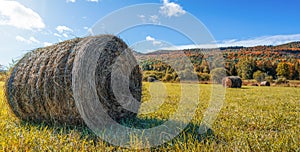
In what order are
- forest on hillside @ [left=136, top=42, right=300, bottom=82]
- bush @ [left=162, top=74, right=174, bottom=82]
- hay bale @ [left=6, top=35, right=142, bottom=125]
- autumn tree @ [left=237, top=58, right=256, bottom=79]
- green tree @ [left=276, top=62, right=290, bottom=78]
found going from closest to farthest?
1. hay bale @ [left=6, top=35, right=142, bottom=125]
2. forest on hillside @ [left=136, top=42, right=300, bottom=82]
3. bush @ [left=162, top=74, right=174, bottom=82]
4. autumn tree @ [left=237, top=58, right=256, bottom=79]
5. green tree @ [left=276, top=62, right=290, bottom=78]

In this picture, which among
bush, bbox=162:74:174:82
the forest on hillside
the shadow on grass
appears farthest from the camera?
bush, bbox=162:74:174:82

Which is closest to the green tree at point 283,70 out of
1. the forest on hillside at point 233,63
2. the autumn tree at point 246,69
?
the forest on hillside at point 233,63

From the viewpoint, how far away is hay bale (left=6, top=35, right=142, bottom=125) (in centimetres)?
378

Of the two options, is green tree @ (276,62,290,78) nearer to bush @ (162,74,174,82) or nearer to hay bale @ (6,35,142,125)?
bush @ (162,74,174,82)

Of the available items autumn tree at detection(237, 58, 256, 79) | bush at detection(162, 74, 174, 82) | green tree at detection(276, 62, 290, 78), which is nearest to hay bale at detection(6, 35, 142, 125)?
bush at detection(162, 74, 174, 82)

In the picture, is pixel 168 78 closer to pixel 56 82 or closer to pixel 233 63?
pixel 233 63

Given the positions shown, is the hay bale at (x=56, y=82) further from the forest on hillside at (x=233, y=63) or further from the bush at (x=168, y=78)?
the bush at (x=168, y=78)

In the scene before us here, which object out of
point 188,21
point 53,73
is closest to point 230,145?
point 53,73

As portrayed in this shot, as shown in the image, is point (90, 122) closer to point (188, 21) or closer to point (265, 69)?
point (188, 21)

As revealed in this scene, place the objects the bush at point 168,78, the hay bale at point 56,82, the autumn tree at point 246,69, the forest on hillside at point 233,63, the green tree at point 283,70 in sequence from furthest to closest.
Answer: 1. the green tree at point 283,70
2. the autumn tree at point 246,69
3. the bush at point 168,78
4. the forest on hillside at point 233,63
5. the hay bale at point 56,82

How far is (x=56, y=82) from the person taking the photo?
3.77 metres

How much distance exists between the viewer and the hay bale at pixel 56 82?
3781mm

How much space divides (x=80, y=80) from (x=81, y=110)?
462 millimetres

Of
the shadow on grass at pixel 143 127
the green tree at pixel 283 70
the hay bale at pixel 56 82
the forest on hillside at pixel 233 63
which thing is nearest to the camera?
the shadow on grass at pixel 143 127
